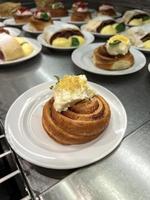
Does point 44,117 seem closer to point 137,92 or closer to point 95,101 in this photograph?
point 95,101

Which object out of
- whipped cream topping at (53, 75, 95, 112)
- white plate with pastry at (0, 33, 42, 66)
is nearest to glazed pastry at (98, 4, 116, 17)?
white plate with pastry at (0, 33, 42, 66)

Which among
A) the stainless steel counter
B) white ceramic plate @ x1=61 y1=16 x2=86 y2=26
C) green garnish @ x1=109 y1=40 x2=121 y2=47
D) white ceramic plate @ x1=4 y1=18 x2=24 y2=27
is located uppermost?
green garnish @ x1=109 y1=40 x2=121 y2=47

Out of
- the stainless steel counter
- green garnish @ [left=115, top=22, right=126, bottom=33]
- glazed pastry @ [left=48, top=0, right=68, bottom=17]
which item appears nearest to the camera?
the stainless steel counter

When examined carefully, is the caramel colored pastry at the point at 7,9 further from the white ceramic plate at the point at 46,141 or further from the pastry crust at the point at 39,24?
the white ceramic plate at the point at 46,141

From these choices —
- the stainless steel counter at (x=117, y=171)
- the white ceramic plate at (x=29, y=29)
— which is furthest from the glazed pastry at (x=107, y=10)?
the stainless steel counter at (x=117, y=171)

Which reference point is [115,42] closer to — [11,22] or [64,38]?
[64,38]

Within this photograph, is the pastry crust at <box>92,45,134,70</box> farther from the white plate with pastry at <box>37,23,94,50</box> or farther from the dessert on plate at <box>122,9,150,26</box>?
the dessert on plate at <box>122,9,150,26</box>

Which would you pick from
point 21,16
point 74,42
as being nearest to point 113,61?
point 74,42
